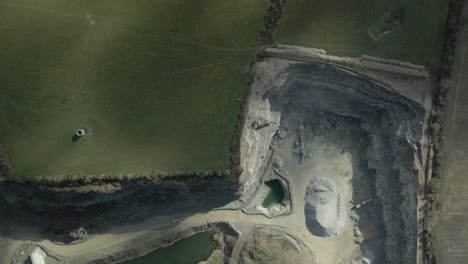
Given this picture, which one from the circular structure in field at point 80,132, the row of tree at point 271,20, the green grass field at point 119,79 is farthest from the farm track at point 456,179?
the circular structure in field at point 80,132

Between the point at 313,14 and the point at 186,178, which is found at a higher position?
the point at 313,14

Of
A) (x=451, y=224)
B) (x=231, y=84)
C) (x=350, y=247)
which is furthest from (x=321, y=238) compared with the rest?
(x=231, y=84)

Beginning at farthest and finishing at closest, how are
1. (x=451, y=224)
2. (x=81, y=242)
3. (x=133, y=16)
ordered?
(x=81, y=242)
(x=451, y=224)
(x=133, y=16)

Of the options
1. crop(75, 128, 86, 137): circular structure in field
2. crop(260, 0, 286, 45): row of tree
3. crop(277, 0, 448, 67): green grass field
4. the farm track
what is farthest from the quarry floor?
crop(260, 0, 286, 45): row of tree

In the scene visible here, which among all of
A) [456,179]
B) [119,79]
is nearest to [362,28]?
[456,179]

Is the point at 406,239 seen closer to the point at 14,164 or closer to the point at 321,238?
the point at 321,238

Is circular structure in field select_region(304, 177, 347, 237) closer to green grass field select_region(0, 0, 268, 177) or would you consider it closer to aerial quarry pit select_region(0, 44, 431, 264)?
aerial quarry pit select_region(0, 44, 431, 264)

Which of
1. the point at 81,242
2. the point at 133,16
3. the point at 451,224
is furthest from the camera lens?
the point at 81,242

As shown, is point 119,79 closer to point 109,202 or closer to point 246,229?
point 109,202
